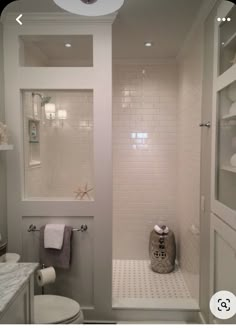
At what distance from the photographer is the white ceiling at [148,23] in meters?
1.73

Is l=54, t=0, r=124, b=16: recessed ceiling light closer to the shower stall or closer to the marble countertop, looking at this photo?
the shower stall

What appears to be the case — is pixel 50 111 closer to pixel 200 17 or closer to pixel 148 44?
pixel 148 44

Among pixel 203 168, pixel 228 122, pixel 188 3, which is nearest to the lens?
pixel 228 122

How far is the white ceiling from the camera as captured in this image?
173 centimetres

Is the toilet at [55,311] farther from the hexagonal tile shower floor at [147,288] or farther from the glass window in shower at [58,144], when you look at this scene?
the glass window in shower at [58,144]

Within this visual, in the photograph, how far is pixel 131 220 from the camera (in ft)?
9.59

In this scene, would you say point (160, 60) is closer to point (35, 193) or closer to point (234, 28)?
point (234, 28)

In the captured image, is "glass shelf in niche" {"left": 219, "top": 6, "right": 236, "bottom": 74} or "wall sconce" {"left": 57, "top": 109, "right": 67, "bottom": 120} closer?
"glass shelf in niche" {"left": 219, "top": 6, "right": 236, "bottom": 74}

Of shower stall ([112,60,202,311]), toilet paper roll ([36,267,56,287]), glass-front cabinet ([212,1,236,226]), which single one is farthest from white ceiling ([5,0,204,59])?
toilet paper roll ([36,267,56,287])

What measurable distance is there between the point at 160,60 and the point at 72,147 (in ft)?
4.78

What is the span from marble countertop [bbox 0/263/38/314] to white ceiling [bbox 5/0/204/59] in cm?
144

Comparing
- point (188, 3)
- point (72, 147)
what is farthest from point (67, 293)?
point (188, 3)

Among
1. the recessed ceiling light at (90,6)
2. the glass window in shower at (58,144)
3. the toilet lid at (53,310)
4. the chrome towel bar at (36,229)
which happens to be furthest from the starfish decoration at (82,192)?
the recessed ceiling light at (90,6)

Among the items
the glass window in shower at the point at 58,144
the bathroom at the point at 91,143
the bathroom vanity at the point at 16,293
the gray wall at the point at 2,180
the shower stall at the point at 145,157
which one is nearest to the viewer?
the bathroom vanity at the point at 16,293
